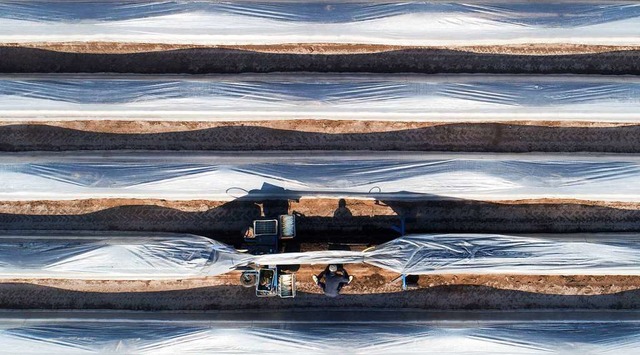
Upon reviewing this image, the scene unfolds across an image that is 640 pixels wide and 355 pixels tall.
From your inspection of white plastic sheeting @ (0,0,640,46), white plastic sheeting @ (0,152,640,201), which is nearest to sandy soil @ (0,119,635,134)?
white plastic sheeting @ (0,152,640,201)

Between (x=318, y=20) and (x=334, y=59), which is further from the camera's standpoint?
(x=334, y=59)

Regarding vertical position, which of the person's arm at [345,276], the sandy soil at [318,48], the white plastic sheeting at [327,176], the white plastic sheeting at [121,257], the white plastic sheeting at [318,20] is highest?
the white plastic sheeting at [318,20]

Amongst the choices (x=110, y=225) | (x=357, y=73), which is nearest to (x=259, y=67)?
(x=357, y=73)

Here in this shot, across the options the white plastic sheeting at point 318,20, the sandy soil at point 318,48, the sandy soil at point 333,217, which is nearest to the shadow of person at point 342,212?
the sandy soil at point 333,217

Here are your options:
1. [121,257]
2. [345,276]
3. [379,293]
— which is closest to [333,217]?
[345,276]

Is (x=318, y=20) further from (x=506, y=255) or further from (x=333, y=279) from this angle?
(x=506, y=255)

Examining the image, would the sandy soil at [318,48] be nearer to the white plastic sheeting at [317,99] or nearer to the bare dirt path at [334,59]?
the bare dirt path at [334,59]
